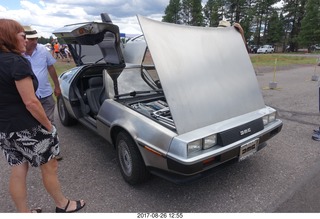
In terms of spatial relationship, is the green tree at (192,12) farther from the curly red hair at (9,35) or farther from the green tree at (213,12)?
the curly red hair at (9,35)

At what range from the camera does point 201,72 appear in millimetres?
2771

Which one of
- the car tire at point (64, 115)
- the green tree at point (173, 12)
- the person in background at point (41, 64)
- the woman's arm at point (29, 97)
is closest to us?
the woman's arm at point (29, 97)

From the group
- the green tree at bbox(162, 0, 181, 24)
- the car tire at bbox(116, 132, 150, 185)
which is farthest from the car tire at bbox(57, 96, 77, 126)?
the green tree at bbox(162, 0, 181, 24)

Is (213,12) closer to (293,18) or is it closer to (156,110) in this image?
(293,18)

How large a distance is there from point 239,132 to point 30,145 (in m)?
2.05

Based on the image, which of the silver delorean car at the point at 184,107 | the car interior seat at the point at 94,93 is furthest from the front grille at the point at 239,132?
the car interior seat at the point at 94,93

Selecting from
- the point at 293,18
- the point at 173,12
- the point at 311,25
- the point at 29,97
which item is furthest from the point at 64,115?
the point at 173,12

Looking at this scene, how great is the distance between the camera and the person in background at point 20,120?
6.01ft

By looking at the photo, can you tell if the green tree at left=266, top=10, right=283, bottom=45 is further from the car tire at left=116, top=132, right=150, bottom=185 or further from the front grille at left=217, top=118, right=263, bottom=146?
the car tire at left=116, top=132, right=150, bottom=185

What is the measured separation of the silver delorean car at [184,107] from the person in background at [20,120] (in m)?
0.88

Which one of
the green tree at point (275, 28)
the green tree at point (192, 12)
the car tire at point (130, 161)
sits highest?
the green tree at point (192, 12)

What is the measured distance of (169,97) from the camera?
94.8 inches

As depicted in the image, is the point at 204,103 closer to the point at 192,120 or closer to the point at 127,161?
the point at 192,120

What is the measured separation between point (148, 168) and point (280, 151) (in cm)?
229
